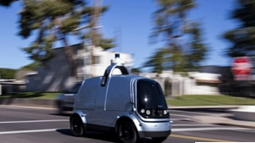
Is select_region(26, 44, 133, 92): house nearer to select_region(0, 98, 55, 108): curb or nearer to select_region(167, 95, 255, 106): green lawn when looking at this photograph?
select_region(0, 98, 55, 108): curb

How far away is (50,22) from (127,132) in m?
28.8

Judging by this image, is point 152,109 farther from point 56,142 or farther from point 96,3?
point 96,3

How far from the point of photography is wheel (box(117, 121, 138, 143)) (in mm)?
9711

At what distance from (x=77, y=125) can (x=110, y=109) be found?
1726 mm

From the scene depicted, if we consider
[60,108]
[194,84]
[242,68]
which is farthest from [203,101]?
[60,108]

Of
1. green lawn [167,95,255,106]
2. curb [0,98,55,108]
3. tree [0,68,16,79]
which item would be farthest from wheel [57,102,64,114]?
tree [0,68,16,79]

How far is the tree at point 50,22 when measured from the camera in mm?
35938

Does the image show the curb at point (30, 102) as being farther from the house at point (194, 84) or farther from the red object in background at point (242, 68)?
the red object in background at point (242, 68)

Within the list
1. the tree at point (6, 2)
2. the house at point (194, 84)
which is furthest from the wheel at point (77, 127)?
the house at point (194, 84)

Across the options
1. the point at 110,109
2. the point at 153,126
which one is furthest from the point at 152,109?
the point at 110,109

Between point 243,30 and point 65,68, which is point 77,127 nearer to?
point 243,30

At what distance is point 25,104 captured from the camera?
3519cm

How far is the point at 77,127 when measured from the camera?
455 inches

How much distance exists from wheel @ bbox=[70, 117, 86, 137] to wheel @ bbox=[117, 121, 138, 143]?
170 cm
